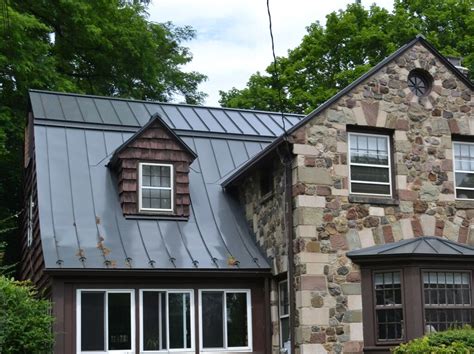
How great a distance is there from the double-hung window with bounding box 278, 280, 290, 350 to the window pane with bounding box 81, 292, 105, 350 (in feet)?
11.7

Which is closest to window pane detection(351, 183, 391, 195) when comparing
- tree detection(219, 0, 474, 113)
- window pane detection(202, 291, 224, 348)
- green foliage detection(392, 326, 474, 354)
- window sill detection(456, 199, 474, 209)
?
window sill detection(456, 199, 474, 209)

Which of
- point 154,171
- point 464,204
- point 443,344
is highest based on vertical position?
point 154,171

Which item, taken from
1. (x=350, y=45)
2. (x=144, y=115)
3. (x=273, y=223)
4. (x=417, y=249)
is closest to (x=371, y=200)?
(x=417, y=249)

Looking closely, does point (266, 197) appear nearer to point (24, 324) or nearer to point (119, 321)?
point (119, 321)

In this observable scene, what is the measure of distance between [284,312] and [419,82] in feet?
18.5

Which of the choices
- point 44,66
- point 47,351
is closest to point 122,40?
point 44,66

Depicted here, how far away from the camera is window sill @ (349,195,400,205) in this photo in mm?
16781

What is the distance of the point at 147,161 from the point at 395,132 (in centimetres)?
532

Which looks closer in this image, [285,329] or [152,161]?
[285,329]

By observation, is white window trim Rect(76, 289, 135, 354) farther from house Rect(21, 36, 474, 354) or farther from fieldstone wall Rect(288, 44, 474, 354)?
fieldstone wall Rect(288, 44, 474, 354)

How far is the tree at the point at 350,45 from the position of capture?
33.5 m

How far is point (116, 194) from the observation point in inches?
724

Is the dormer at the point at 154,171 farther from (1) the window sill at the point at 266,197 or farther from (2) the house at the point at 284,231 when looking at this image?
(1) the window sill at the point at 266,197

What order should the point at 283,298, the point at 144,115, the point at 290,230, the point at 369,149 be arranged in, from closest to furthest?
the point at 290,230
the point at 283,298
the point at 369,149
the point at 144,115
